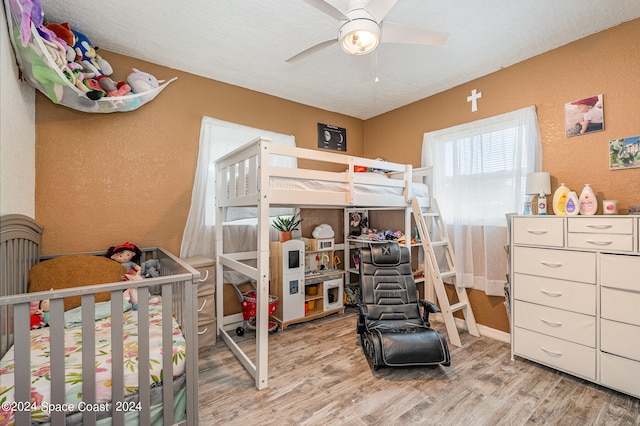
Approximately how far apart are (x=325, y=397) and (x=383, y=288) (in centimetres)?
113

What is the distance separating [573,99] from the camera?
2439 mm

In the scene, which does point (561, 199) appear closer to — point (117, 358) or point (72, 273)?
point (117, 358)

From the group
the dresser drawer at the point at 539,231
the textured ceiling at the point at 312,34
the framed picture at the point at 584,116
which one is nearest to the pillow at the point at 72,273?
the textured ceiling at the point at 312,34

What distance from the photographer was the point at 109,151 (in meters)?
2.53

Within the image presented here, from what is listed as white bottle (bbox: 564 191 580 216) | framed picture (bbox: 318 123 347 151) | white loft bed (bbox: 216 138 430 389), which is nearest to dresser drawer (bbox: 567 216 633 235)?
white bottle (bbox: 564 191 580 216)

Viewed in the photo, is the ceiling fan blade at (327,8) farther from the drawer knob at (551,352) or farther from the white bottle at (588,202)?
the drawer knob at (551,352)

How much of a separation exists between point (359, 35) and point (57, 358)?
213 cm

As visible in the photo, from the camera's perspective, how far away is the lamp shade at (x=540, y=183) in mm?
2438

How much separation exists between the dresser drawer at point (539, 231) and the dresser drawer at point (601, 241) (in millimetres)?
75

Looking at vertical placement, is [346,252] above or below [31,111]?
below

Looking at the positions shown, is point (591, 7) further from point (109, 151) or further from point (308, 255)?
point (109, 151)

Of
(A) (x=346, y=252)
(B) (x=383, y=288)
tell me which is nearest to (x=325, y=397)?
(B) (x=383, y=288)

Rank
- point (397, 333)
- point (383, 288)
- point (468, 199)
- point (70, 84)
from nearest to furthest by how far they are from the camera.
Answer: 1. point (70, 84)
2. point (397, 333)
3. point (383, 288)
4. point (468, 199)

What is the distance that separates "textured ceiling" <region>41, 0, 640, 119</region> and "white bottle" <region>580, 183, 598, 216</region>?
128 cm
